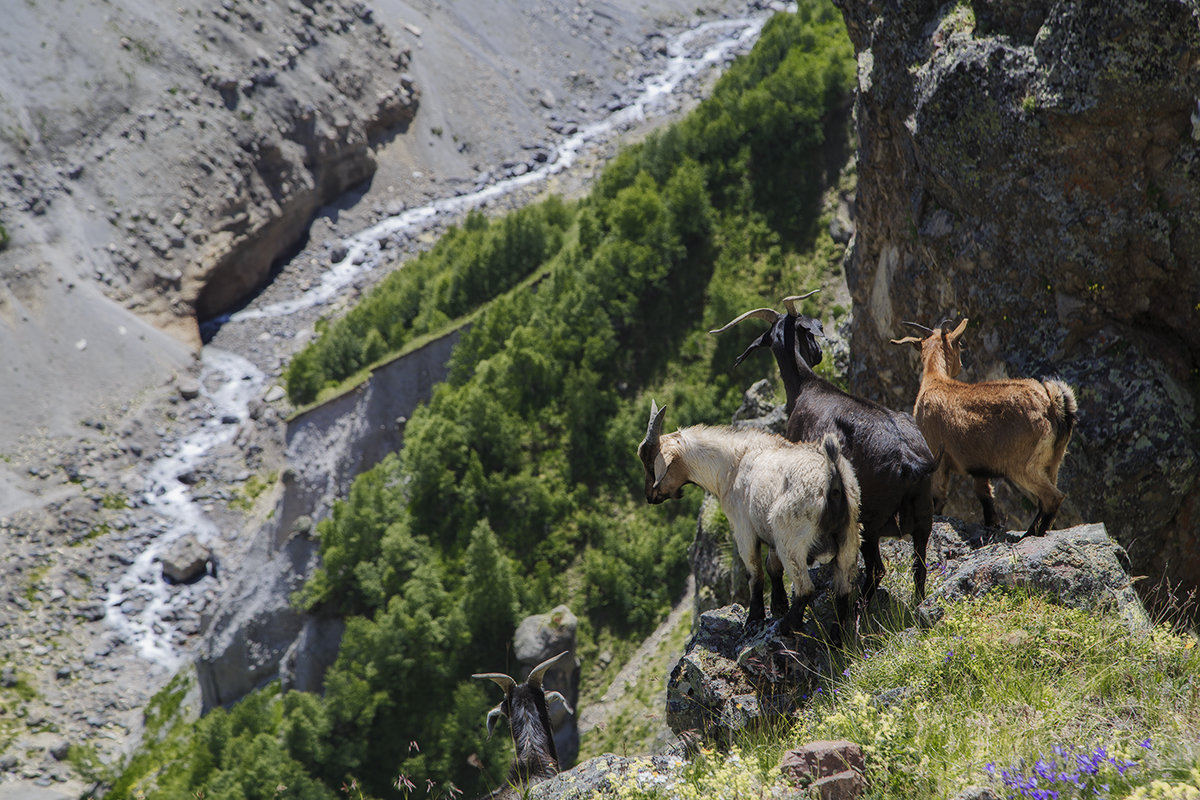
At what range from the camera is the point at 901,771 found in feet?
20.8

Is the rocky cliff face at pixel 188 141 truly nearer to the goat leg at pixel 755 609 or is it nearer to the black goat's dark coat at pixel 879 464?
the black goat's dark coat at pixel 879 464

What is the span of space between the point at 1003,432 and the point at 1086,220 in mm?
4115

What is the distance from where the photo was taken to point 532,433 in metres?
33.1

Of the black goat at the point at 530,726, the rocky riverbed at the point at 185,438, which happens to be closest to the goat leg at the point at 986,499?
the black goat at the point at 530,726

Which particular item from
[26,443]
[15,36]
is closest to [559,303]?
[26,443]

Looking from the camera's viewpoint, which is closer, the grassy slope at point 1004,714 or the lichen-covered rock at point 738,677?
the grassy slope at point 1004,714

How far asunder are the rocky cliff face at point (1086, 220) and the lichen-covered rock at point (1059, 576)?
3.28 meters

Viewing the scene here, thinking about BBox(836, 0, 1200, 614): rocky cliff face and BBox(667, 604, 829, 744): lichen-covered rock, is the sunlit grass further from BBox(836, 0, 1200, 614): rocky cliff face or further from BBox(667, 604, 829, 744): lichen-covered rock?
BBox(836, 0, 1200, 614): rocky cliff face

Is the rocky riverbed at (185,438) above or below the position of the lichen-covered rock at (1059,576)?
below

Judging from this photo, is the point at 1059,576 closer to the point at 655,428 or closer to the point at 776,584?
the point at 776,584

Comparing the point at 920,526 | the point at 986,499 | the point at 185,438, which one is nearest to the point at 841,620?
the point at 920,526

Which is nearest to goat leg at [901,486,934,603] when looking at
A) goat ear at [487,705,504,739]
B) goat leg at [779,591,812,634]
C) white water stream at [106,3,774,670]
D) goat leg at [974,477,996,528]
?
goat leg at [779,591,812,634]

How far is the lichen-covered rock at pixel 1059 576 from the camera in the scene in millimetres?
8320

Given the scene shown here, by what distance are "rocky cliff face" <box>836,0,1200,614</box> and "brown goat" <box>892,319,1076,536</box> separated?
221cm
